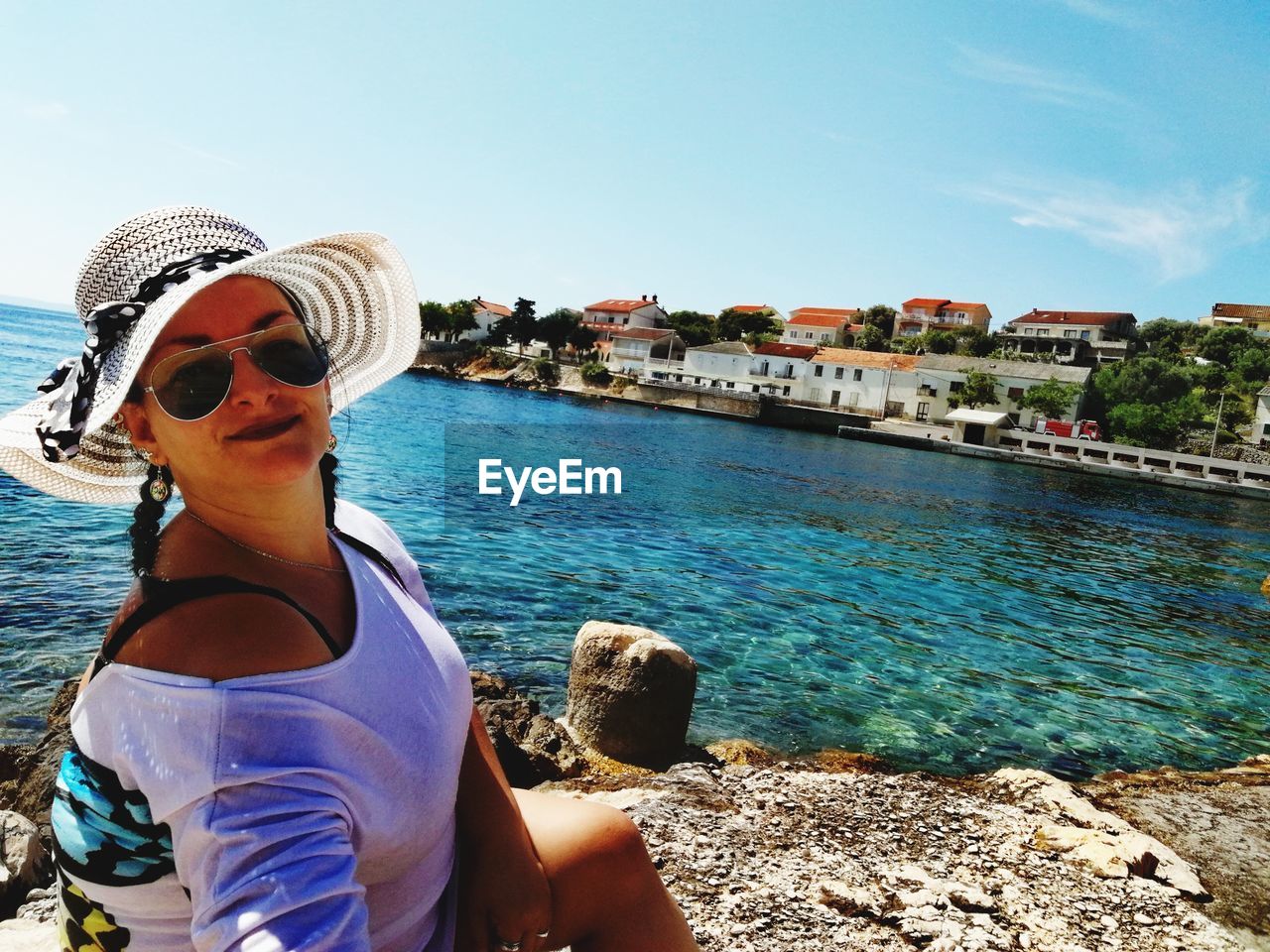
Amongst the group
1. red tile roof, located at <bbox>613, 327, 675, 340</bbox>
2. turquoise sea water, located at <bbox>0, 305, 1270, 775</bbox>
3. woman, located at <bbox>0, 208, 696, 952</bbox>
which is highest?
red tile roof, located at <bbox>613, 327, 675, 340</bbox>

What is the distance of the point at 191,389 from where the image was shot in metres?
1.60

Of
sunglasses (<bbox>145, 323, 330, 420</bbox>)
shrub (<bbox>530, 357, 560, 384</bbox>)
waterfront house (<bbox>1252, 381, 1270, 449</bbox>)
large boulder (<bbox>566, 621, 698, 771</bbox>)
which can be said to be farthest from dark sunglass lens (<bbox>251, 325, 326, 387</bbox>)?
shrub (<bbox>530, 357, 560, 384</bbox>)

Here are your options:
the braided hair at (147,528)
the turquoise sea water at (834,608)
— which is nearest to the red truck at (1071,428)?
the turquoise sea water at (834,608)

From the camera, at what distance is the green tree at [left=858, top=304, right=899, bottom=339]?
384 ft

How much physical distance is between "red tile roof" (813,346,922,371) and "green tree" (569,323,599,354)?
1365 inches

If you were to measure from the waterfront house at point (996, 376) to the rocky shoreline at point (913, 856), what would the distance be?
7364 centimetres

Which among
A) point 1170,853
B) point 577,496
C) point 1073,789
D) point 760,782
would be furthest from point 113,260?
point 577,496

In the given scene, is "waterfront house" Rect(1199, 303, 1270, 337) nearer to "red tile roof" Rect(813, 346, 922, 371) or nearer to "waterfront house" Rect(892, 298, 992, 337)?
"waterfront house" Rect(892, 298, 992, 337)

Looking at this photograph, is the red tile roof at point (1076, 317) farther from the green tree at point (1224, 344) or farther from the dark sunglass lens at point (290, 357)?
the dark sunglass lens at point (290, 357)

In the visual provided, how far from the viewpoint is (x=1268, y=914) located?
449 centimetres

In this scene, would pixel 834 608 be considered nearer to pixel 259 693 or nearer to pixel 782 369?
pixel 259 693

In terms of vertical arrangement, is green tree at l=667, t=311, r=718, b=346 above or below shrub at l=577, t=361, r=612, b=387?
above

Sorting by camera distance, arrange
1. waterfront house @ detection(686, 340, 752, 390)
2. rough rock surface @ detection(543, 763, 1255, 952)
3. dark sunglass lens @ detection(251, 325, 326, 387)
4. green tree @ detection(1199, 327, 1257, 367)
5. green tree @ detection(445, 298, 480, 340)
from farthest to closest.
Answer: green tree @ detection(445, 298, 480, 340), green tree @ detection(1199, 327, 1257, 367), waterfront house @ detection(686, 340, 752, 390), rough rock surface @ detection(543, 763, 1255, 952), dark sunglass lens @ detection(251, 325, 326, 387)

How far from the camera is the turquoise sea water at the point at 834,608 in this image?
873 cm
